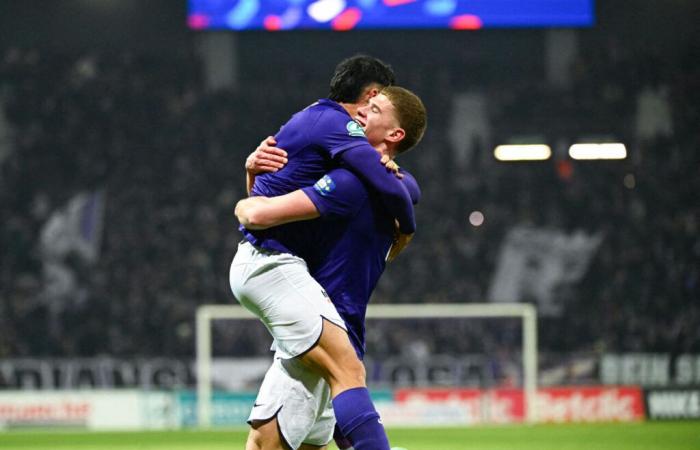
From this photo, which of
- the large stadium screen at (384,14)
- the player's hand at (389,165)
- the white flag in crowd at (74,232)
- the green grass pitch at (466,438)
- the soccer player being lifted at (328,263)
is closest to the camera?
the soccer player being lifted at (328,263)

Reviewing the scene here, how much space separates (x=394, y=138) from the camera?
3.82 meters

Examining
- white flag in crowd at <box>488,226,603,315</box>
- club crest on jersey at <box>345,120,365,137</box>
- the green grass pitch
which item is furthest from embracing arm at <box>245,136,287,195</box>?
white flag in crowd at <box>488,226,603,315</box>

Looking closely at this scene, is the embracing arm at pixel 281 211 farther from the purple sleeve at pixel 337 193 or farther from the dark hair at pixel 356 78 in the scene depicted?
the dark hair at pixel 356 78

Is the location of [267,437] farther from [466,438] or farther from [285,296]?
[466,438]

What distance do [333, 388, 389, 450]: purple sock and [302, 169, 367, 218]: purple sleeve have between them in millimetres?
576

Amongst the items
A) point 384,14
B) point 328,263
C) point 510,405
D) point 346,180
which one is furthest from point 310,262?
point 384,14

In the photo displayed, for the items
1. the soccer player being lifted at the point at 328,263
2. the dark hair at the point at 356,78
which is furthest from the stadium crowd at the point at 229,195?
the soccer player being lifted at the point at 328,263

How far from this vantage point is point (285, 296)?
3621 millimetres

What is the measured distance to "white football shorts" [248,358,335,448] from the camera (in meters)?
3.72

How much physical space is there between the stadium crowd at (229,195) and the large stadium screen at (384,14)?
3.71 ft

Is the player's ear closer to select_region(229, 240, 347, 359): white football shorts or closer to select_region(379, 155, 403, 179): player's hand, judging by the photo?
select_region(379, 155, 403, 179): player's hand

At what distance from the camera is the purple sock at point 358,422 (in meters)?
3.49

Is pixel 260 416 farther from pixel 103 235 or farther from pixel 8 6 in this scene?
pixel 8 6

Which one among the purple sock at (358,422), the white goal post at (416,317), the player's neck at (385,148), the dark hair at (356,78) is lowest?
the white goal post at (416,317)
